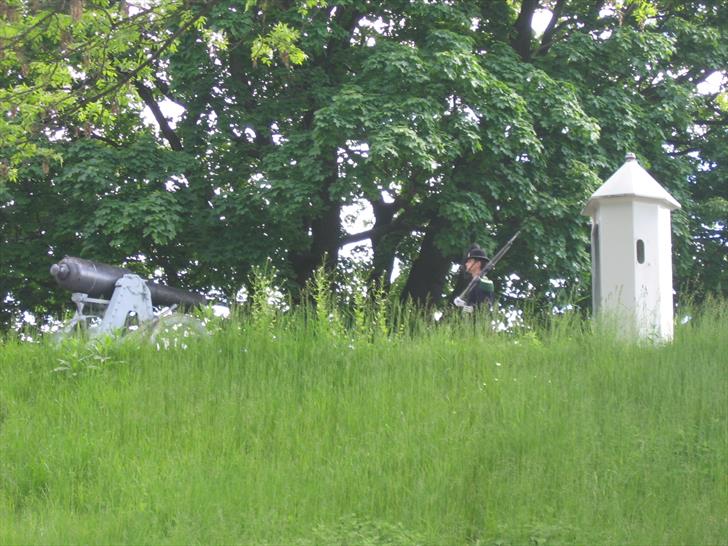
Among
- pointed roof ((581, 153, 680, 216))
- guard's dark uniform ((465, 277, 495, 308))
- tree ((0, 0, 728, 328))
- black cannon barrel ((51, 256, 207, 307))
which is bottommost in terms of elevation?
guard's dark uniform ((465, 277, 495, 308))

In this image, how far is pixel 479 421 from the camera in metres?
8.71

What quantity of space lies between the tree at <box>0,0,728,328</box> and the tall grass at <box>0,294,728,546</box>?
6.47 meters

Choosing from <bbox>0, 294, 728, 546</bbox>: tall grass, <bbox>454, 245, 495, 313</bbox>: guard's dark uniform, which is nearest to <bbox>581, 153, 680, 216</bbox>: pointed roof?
<bbox>0, 294, 728, 546</bbox>: tall grass

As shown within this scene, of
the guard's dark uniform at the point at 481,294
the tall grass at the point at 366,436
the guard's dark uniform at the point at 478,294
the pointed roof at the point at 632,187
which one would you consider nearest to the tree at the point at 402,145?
the guard's dark uniform at the point at 478,294

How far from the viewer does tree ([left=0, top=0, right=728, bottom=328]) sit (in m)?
17.4

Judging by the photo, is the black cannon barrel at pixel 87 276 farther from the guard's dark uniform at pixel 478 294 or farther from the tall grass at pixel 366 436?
the guard's dark uniform at pixel 478 294

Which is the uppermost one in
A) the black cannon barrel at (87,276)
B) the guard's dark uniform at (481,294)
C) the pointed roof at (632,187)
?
the pointed roof at (632,187)

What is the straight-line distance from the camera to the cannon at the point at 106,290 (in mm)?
14180

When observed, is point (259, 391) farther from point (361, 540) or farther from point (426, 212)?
point (426, 212)

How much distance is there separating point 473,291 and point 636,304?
303 cm

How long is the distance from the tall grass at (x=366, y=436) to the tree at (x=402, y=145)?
21.2 ft

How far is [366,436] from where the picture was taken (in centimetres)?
863

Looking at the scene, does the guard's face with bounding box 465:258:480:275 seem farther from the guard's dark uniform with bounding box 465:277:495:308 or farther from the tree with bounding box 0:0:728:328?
the tree with bounding box 0:0:728:328

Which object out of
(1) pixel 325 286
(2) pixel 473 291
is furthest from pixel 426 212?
(1) pixel 325 286
